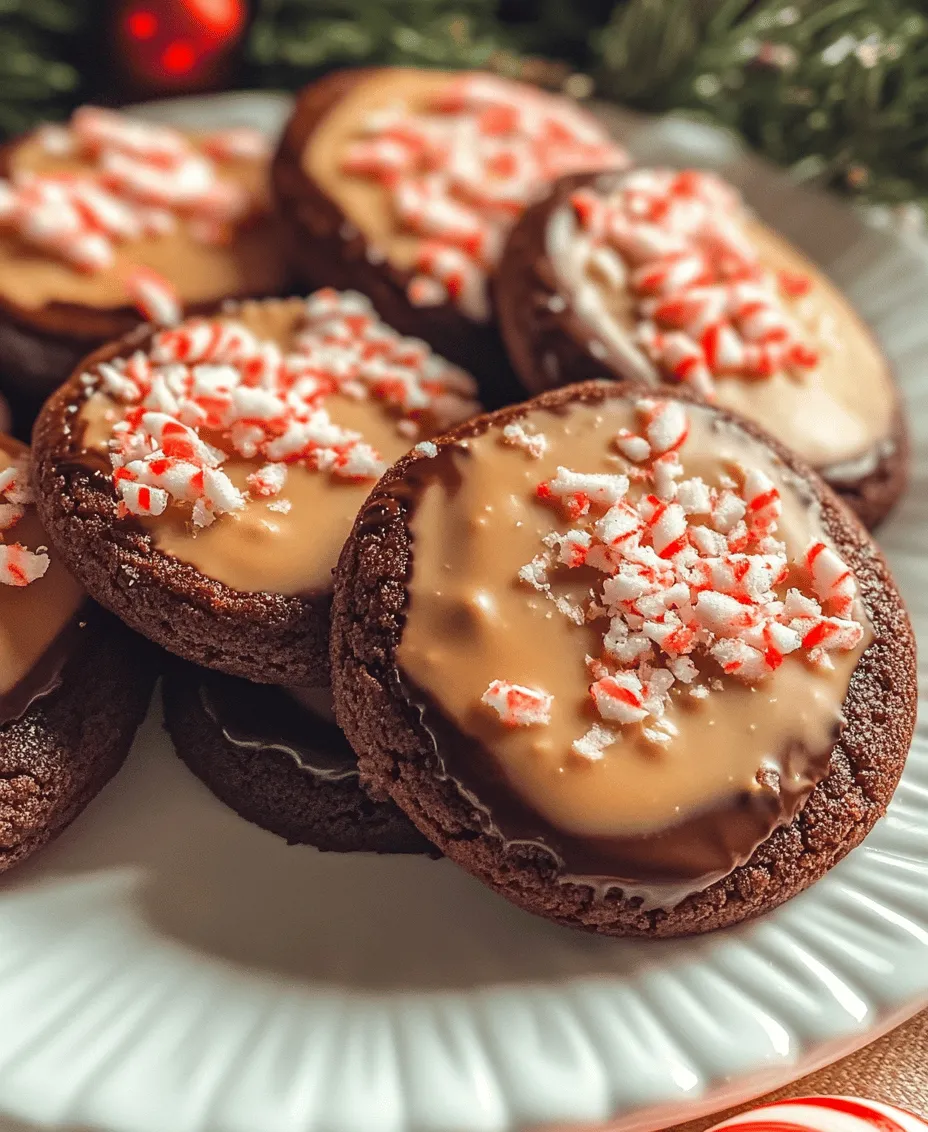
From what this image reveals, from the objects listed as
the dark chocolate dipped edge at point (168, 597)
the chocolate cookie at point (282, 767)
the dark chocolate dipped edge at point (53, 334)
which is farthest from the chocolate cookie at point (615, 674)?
the dark chocolate dipped edge at point (53, 334)

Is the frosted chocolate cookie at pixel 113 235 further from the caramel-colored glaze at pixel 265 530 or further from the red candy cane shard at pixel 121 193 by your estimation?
the caramel-colored glaze at pixel 265 530

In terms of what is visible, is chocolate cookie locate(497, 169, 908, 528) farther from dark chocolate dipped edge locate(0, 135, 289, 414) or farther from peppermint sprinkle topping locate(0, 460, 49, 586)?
peppermint sprinkle topping locate(0, 460, 49, 586)

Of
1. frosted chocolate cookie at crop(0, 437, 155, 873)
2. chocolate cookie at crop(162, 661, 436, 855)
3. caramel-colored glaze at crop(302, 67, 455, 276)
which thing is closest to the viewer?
frosted chocolate cookie at crop(0, 437, 155, 873)

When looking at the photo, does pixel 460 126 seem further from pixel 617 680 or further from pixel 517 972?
pixel 517 972

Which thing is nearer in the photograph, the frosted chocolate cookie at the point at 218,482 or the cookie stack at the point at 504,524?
the cookie stack at the point at 504,524

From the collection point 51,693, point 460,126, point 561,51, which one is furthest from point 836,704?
point 561,51

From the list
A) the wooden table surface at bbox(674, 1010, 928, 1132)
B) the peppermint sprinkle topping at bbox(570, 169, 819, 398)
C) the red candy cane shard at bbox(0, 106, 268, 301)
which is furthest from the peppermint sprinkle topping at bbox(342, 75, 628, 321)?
the wooden table surface at bbox(674, 1010, 928, 1132)
